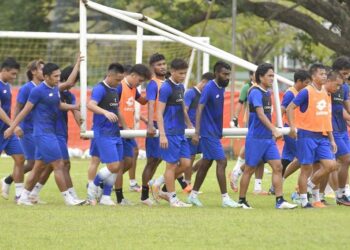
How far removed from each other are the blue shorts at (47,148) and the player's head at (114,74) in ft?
3.74

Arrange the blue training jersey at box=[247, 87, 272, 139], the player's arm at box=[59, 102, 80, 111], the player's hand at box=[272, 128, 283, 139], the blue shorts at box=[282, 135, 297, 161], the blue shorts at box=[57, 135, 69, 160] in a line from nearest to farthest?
the player's hand at box=[272, 128, 283, 139] < the blue training jersey at box=[247, 87, 272, 139] < the player's arm at box=[59, 102, 80, 111] < the blue shorts at box=[57, 135, 69, 160] < the blue shorts at box=[282, 135, 297, 161]

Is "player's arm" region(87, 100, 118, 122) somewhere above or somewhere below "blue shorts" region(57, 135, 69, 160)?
above

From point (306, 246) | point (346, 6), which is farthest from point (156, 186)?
point (346, 6)

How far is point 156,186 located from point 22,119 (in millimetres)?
2317

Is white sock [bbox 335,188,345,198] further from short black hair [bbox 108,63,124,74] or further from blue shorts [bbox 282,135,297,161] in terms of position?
short black hair [bbox 108,63,124,74]

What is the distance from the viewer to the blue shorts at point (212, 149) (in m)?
15.0

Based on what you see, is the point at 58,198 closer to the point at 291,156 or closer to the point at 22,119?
the point at 22,119

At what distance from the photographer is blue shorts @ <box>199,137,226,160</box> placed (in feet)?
49.1

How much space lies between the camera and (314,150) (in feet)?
48.0

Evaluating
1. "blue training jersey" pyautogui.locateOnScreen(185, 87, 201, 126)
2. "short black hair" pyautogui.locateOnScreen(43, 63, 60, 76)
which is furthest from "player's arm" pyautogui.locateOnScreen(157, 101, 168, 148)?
"blue training jersey" pyautogui.locateOnScreen(185, 87, 201, 126)

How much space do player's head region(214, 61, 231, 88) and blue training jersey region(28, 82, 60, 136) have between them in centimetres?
233

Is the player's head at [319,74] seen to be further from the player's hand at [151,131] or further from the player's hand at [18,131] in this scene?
the player's hand at [18,131]

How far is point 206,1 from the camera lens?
120ft

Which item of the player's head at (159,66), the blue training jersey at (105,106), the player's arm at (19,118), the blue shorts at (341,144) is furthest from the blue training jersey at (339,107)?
the player's arm at (19,118)
